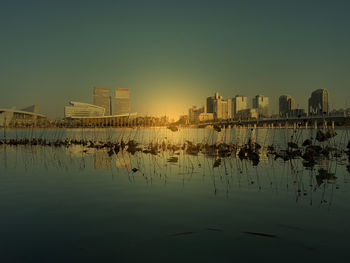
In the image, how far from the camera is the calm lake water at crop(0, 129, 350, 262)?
6145 mm

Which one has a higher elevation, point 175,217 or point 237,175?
point 237,175

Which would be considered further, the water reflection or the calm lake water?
the water reflection

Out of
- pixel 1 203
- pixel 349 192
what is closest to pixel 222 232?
pixel 349 192

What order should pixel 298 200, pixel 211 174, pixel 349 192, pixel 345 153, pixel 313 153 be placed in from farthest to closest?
pixel 345 153
pixel 313 153
pixel 211 174
pixel 349 192
pixel 298 200

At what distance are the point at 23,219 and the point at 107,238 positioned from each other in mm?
3173

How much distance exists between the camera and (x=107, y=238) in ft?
22.6

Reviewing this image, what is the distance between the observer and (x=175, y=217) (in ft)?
28.1

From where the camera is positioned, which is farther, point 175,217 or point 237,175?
point 237,175

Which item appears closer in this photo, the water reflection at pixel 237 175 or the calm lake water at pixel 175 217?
the calm lake water at pixel 175 217

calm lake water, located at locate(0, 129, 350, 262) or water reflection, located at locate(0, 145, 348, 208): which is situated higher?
water reflection, located at locate(0, 145, 348, 208)

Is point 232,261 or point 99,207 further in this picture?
point 99,207

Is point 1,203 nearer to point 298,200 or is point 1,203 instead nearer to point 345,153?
point 298,200

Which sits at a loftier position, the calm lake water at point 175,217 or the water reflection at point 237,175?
the water reflection at point 237,175

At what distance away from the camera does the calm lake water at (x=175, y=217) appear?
6145mm
